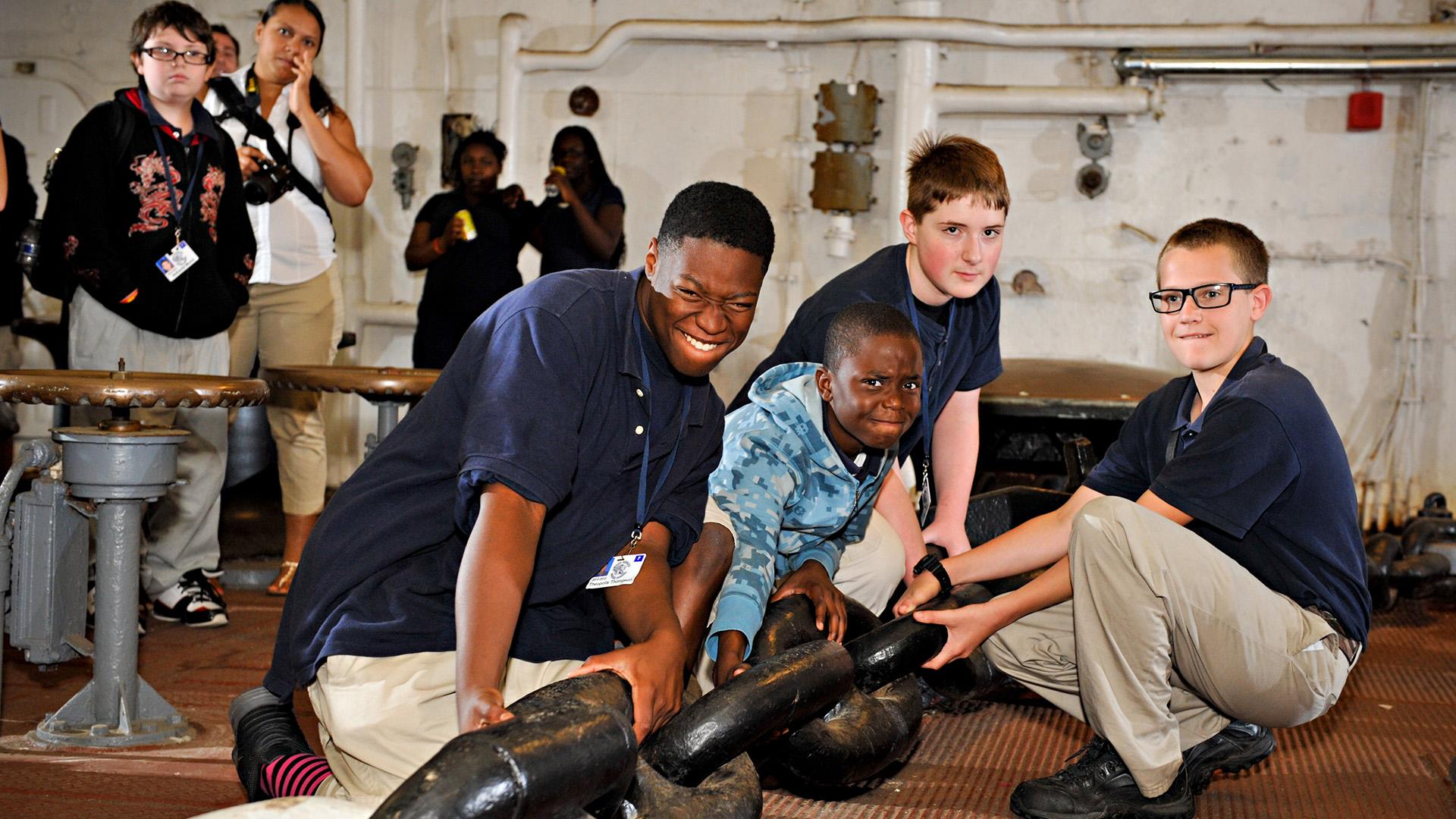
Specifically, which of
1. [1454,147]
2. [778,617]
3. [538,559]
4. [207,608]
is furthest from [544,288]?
[1454,147]

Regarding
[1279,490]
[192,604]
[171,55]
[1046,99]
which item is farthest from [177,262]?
[1046,99]

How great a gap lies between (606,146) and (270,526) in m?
→ 2.57

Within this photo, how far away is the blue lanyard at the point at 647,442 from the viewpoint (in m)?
1.72

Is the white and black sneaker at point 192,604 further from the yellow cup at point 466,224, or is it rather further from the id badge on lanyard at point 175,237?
the yellow cup at point 466,224

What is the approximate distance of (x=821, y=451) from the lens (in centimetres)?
237

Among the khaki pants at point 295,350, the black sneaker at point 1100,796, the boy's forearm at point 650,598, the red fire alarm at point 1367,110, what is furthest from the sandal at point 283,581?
the red fire alarm at point 1367,110

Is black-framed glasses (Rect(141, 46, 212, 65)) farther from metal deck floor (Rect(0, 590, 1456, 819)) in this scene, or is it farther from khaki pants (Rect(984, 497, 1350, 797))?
khaki pants (Rect(984, 497, 1350, 797))

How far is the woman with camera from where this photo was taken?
3580 mm

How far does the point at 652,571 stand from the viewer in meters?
1.77

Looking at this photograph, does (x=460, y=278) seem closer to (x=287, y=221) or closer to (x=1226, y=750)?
(x=287, y=221)

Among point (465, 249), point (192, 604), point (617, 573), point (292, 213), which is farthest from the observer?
point (465, 249)

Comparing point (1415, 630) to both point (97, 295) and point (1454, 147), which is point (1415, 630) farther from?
point (97, 295)

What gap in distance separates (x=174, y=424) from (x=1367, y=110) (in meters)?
4.94

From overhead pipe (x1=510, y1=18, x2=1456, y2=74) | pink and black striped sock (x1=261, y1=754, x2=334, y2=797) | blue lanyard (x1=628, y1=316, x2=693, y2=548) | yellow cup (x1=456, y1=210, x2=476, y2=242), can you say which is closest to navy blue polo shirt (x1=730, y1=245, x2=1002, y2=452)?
blue lanyard (x1=628, y1=316, x2=693, y2=548)
